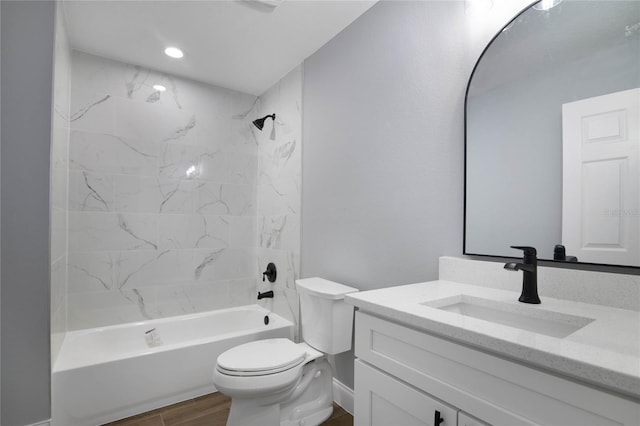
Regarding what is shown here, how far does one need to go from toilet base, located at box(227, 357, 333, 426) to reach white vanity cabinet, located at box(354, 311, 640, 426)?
722mm

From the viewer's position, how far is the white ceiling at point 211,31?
1913mm

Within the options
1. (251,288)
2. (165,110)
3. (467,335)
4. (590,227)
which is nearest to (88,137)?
(165,110)

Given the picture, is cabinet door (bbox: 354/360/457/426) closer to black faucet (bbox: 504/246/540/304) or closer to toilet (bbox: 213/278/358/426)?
black faucet (bbox: 504/246/540/304)

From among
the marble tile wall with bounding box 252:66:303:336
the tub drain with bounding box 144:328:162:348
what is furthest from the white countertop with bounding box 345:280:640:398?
the tub drain with bounding box 144:328:162:348

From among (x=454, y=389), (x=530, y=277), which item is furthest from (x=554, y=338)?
(x=530, y=277)

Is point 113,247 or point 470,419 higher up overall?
point 113,247

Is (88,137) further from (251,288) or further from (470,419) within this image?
(470,419)

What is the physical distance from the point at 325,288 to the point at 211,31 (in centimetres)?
184

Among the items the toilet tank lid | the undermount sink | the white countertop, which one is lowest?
the toilet tank lid

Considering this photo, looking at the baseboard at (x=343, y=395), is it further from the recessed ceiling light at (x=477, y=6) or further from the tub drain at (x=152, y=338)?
the recessed ceiling light at (x=477, y=6)

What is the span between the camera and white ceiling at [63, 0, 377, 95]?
75.3 inches

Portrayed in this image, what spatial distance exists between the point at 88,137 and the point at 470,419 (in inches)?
114

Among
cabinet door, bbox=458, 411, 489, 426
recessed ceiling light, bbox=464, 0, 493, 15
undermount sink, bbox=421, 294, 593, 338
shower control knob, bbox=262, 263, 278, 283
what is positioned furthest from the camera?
shower control knob, bbox=262, 263, 278, 283

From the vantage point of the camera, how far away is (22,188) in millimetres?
1621
